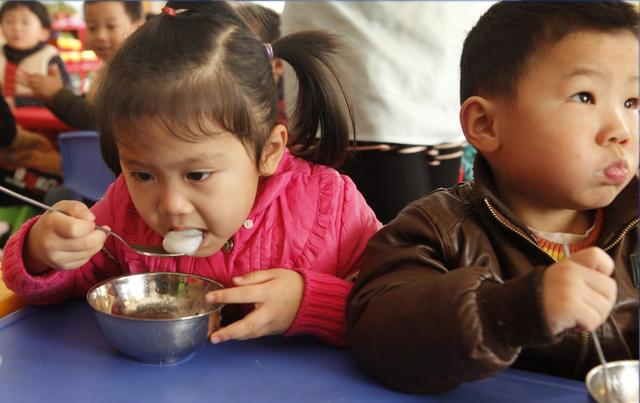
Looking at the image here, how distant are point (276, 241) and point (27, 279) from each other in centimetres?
34

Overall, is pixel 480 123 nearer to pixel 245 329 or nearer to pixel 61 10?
pixel 245 329

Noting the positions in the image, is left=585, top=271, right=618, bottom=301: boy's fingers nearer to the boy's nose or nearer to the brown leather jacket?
the brown leather jacket

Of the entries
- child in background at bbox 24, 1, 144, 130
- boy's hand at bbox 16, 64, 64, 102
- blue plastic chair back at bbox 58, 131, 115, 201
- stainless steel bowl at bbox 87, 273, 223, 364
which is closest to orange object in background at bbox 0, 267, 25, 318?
stainless steel bowl at bbox 87, 273, 223, 364

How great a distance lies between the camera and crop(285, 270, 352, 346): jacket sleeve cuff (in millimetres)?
868

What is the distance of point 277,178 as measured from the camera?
0.99 metres

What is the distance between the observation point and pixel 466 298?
67cm

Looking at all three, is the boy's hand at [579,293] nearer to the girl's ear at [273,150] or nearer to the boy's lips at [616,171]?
the boy's lips at [616,171]

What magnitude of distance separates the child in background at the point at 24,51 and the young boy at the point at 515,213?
7.49ft

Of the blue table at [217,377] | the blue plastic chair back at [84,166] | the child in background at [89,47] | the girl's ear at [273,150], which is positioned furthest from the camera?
the child in background at [89,47]

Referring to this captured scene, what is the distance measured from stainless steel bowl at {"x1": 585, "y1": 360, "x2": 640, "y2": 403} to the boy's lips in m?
0.22

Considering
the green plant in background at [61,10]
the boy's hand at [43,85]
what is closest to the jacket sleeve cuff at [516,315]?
the boy's hand at [43,85]

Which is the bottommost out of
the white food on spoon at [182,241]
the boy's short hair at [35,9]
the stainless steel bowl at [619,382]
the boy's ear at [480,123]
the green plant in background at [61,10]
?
the green plant in background at [61,10]

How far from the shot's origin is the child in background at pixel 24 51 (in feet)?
9.36

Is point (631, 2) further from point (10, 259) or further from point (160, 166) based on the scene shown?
point (10, 259)
